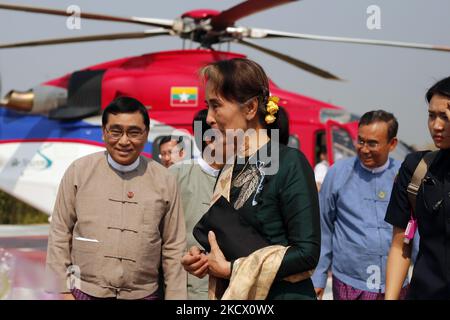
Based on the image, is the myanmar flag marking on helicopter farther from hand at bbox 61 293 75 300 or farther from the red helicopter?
hand at bbox 61 293 75 300

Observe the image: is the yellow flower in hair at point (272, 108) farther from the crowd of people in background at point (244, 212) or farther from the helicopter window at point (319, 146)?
the helicopter window at point (319, 146)

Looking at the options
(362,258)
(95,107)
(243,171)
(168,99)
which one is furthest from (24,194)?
(243,171)

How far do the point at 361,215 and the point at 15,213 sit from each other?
518 inches

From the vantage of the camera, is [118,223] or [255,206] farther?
[118,223]

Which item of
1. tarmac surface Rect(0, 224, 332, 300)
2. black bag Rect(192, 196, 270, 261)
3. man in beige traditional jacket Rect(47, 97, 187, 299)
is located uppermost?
black bag Rect(192, 196, 270, 261)

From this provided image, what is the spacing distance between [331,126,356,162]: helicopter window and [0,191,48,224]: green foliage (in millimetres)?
9996

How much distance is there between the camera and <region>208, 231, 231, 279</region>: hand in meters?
1.77

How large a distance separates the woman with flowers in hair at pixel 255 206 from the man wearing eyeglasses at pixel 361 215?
173 cm

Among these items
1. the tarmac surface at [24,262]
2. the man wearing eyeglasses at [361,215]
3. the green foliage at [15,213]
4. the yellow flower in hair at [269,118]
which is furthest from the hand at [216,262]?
the green foliage at [15,213]

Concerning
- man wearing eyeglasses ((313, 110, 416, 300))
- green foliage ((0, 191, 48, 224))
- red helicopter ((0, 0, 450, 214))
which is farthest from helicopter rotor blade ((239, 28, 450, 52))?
green foliage ((0, 191, 48, 224))

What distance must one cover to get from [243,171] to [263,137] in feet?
0.40

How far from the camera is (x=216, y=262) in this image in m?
1.78

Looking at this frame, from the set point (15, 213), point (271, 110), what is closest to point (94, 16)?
point (271, 110)

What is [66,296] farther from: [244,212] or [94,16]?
[94,16]
